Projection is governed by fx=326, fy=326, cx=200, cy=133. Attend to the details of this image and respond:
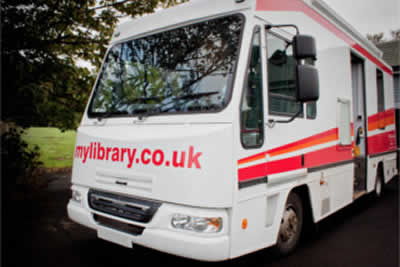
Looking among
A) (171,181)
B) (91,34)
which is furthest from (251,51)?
(91,34)

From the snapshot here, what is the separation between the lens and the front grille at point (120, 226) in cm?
315

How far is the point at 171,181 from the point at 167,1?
5997 millimetres

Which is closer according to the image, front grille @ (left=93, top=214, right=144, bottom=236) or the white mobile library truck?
the white mobile library truck

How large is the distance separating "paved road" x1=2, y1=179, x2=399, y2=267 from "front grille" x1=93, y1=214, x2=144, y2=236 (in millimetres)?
671

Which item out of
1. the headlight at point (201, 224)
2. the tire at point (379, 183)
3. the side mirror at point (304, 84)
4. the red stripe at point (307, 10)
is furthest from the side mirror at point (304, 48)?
the tire at point (379, 183)

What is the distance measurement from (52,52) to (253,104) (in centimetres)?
489

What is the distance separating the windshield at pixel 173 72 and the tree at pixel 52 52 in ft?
6.19

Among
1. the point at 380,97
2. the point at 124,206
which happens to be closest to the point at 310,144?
the point at 124,206

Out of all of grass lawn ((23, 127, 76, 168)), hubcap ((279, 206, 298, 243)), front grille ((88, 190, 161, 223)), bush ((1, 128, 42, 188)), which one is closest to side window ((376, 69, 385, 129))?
hubcap ((279, 206, 298, 243))

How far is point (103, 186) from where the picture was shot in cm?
342

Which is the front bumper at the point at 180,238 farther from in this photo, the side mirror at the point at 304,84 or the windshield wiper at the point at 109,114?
the side mirror at the point at 304,84

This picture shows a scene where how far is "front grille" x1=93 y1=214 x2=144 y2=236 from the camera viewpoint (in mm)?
3153

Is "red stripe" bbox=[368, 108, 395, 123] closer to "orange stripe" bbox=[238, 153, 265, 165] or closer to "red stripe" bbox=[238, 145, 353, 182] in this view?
"red stripe" bbox=[238, 145, 353, 182]

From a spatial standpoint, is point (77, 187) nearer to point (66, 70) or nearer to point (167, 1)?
point (66, 70)
